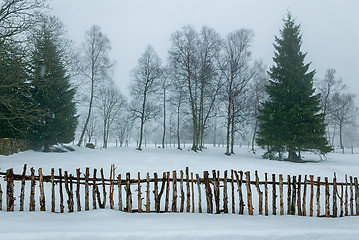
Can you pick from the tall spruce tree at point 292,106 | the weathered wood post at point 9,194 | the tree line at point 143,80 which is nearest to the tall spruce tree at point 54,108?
the tree line at point 143,80

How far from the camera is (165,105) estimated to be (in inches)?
1071

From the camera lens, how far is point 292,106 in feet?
52.5

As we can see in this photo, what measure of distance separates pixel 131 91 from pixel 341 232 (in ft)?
73.3

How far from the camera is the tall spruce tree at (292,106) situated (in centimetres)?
1523

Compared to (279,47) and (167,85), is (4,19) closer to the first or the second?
(167,85)

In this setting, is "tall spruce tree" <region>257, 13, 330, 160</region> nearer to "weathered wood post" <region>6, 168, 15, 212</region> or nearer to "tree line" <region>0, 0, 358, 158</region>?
"tree line" <region>0, 0, 358, 158</region>

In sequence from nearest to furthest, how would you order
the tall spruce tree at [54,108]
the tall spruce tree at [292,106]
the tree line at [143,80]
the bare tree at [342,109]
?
the tree line at [143,80] < the tall spruce tree at [292,106] < the tall spruce tree at [54,108] < the bare tree at [342,109]

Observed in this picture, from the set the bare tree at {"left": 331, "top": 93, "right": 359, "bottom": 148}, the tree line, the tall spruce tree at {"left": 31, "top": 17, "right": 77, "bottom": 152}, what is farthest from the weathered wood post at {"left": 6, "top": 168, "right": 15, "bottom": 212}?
the bare tree at {"left": 331, "top": 93, "right": 359, "bottom": 148}

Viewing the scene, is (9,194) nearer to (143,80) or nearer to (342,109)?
(143,80)

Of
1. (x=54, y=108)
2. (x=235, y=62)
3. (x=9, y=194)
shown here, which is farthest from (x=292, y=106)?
(x=54, y=108)

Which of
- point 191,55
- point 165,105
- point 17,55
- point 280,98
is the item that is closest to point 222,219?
A: point 17,55

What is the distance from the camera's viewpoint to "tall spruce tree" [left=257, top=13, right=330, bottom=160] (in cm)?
1523

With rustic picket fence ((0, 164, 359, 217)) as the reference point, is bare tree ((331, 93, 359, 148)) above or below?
above

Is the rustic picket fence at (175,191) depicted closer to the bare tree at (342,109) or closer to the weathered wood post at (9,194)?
the weathered wood post at (9,194)
